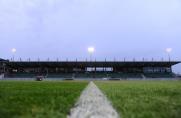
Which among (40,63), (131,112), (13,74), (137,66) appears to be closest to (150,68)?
(137,66)

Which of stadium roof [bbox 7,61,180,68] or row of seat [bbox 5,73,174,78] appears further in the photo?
stadium roof [bbox 7,61,180,68]

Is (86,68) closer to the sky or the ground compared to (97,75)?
closer to the sky

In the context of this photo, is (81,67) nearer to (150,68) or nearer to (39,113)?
(150,68)

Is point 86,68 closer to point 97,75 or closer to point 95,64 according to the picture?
point 95,64

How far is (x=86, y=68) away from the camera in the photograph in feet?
355

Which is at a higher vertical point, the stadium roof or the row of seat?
the stadium roof

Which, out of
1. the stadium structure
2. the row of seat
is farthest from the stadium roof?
the row of seat

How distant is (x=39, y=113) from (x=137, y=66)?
332 feet

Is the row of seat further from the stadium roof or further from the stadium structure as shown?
the stadium roof

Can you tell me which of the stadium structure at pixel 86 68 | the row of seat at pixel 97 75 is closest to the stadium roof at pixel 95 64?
the stadium structure at pixel 86 68

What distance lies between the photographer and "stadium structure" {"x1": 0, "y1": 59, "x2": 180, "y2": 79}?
338ft

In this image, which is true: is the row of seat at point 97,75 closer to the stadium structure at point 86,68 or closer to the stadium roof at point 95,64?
the stadium structure at point 86,68

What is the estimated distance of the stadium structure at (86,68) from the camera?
338 feet

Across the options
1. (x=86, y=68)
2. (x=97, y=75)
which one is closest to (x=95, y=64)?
(x=86, y=68)
